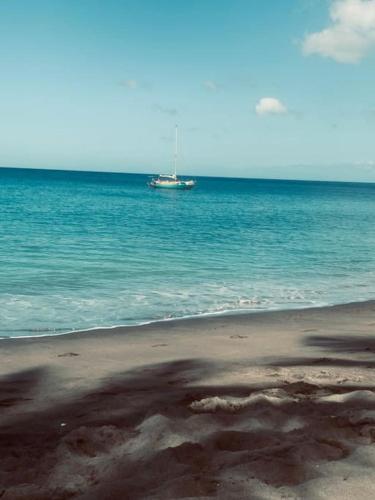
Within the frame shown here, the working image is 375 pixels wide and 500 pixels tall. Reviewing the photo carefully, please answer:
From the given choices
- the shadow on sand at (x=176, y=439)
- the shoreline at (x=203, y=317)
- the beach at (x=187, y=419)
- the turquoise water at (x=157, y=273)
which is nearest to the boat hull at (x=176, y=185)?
the turquoise water at (x=157, y=273)

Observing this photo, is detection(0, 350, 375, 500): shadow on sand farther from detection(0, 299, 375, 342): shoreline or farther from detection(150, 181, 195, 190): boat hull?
detection(150, 181, 195, 190): boat hull

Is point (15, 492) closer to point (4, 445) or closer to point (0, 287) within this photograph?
point (4, 445)

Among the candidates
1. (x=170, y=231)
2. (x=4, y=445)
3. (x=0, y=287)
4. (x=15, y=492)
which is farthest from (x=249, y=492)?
(x=170, y=231)

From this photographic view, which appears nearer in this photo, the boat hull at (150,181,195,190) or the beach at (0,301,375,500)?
the beach at (0,301,375,500)

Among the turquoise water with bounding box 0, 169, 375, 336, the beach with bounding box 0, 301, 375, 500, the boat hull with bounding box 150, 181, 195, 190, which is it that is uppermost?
the boat hull with bounding box 150, 181, 195, 190

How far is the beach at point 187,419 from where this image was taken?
498cm

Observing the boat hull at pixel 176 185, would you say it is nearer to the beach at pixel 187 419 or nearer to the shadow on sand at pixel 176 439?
the beach at pixel 187 419

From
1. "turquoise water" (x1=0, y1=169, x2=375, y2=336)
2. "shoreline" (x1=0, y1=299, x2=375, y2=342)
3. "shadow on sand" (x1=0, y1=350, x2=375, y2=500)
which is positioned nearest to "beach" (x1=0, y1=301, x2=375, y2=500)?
"shadow on sand" (x1=0, y1=350, x2=375, y2=500)

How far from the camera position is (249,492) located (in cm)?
470

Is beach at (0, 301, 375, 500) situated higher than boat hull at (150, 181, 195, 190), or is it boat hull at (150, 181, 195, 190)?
boat hull at (150, 181, 195, 190)

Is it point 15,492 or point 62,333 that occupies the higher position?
point 15,492

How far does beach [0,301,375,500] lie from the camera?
498 cm

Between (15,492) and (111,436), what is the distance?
57.8 inches

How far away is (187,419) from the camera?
6559 millimetres
